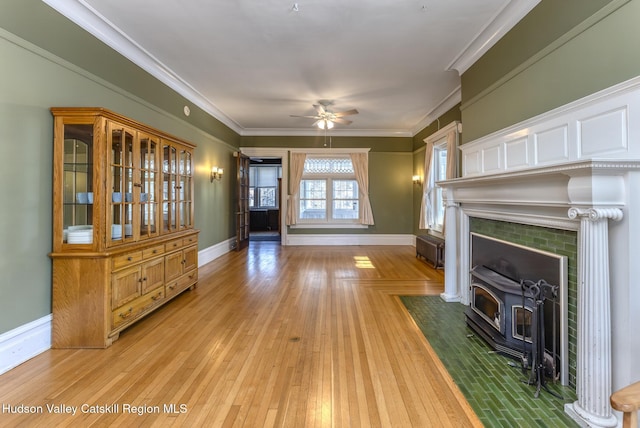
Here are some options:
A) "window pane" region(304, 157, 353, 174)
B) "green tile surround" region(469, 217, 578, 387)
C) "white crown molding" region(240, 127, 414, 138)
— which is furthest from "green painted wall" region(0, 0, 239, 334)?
"window pane" region(304, 157, 353, 174)

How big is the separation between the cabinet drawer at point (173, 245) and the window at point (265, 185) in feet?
30.3

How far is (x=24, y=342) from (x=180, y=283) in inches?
63.4

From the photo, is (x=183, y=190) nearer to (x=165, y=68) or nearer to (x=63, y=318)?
(x=165, y=68)

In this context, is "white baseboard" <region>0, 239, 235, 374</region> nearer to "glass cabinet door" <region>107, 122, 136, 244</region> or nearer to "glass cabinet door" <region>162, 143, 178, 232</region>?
"glass cabinet door" <region>107, 122, 136, 244</region>

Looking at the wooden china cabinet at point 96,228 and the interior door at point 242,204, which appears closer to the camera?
the wooden china cabinet at point 96,228

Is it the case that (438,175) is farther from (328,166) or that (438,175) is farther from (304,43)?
(304,43)

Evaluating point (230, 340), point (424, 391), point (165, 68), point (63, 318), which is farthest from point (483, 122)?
point (63, 318)

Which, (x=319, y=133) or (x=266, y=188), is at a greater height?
(x=319, y=133)

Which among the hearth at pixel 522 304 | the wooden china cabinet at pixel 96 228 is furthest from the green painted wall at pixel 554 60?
the wooden china cabinet at pixel 96 228

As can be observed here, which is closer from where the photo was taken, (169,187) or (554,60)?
(554,60)

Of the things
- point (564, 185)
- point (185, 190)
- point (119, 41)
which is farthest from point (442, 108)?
point (119, 41)

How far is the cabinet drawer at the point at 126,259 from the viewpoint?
2736mm

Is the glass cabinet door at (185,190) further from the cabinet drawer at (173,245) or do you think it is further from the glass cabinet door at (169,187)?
the cabinet drawer at (173,245)

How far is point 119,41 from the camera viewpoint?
341cm
